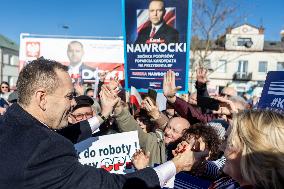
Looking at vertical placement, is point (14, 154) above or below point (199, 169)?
above

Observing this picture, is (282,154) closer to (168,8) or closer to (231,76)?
(168,8)

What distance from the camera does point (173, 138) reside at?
159 inches

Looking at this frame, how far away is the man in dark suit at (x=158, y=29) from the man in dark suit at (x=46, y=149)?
83.1 inches

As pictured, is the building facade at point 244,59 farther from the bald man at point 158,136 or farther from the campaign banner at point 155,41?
the bald man at point 158,136

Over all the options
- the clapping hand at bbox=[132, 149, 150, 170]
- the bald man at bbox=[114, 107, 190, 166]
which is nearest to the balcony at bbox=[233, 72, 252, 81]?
the bald man at bbox=[114, 107, 190, 166]

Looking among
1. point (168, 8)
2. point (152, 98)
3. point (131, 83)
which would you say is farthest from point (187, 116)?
point (168, 8)

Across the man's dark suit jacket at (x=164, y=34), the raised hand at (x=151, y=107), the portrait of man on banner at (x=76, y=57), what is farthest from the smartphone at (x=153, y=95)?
the portrait of man on banner at (x=76, y=57)

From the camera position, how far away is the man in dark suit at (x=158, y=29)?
4.72 metres

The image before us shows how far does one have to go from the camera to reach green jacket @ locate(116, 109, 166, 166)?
4.09 metres

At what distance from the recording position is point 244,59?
186 feet

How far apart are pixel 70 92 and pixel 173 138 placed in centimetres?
153

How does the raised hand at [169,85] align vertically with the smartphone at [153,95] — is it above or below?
above

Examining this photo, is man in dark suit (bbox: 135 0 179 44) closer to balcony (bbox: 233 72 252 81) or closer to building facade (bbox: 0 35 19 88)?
building facade (bbox: 0 35 19 88)

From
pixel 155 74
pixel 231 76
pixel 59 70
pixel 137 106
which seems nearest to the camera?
pixel 59 70
